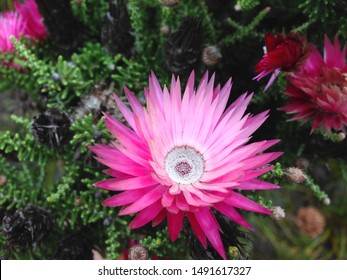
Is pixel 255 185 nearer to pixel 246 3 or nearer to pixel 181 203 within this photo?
pixel 181 203

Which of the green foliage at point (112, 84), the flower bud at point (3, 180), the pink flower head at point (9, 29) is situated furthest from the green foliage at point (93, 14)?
the flower bud at point (3, 180)

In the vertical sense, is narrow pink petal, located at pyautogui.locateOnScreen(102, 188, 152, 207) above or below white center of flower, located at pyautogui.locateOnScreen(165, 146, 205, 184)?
below

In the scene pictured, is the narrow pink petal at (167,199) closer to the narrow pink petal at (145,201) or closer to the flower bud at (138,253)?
the narrow pink petal at (145,201)

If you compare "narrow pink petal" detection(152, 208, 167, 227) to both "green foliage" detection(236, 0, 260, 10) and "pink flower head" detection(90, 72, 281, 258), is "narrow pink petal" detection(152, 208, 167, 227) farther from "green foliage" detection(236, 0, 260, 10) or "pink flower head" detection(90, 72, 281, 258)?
"green foliage" detection(236, 0, 260, 10)

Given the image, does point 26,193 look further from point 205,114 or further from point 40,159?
point 205,114

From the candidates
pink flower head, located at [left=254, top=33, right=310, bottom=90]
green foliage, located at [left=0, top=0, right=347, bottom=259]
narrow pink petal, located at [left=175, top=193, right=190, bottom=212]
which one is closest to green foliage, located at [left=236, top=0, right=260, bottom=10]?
green foliage, located at [left=0, top=0, right=347, bottom=259]
